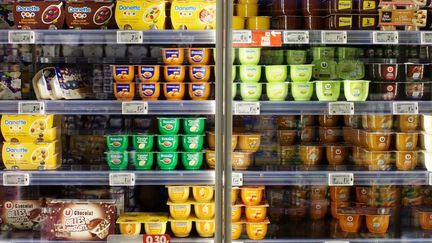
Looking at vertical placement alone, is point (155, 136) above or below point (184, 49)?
below

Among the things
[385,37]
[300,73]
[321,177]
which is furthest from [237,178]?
[385,37]

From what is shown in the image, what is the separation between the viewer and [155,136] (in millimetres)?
2314

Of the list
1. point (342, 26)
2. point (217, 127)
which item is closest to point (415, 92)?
point (342, 26)

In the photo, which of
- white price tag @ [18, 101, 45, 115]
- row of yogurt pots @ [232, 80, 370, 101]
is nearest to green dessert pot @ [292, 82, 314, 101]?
row of yogurt pots @ [232, 80, 370, 101]

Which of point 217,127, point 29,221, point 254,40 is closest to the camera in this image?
point 217,127

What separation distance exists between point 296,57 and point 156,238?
100 centimetres

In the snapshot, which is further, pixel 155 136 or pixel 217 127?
pixel 155 136

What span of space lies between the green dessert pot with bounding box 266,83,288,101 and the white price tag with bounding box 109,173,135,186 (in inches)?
27.5

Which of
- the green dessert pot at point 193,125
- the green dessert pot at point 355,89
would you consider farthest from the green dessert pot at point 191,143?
the green dessert pot at point 355,89

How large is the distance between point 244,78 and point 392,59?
687 mm

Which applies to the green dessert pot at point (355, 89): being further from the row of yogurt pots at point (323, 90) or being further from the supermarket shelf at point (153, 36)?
the supermarket shelf at point (153, 36)

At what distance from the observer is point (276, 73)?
2.30 meters

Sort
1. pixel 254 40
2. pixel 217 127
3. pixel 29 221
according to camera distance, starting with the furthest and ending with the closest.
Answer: pixel 29 221, pixel 254 40, pixel 217 127

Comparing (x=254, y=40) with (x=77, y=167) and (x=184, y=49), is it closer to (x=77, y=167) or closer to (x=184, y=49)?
(x=184, y=49)
